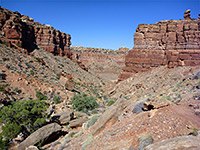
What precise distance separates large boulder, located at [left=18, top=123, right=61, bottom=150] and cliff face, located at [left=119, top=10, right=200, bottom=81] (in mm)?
18482

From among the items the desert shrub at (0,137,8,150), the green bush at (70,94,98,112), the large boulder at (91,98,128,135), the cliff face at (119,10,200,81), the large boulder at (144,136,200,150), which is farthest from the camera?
the cliff face at (119,10,200,81)

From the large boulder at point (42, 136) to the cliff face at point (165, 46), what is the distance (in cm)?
1848

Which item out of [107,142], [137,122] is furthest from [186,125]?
[107,142]

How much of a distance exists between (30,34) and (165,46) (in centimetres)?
3131

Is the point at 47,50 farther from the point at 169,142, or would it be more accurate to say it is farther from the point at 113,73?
the point at 113,73

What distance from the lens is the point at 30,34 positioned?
113ft

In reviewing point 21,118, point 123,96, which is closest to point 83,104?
point 123,96

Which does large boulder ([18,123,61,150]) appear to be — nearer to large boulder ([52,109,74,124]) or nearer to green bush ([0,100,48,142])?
green bush ([0,100,48,142])

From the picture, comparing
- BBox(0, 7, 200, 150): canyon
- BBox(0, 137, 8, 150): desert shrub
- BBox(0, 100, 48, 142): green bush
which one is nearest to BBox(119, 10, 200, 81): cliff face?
BBox(0, 7, 200, 150): canyon

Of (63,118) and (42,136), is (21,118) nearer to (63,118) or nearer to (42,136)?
(42,136)

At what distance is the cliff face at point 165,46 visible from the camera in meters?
20.0

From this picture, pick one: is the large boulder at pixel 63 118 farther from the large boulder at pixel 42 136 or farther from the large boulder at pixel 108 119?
the large boulder at pixel 108 119

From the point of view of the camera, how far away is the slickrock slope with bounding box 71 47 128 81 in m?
78.6

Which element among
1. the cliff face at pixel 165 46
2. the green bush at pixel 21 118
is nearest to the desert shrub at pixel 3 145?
the green bush at pixel 21 118
